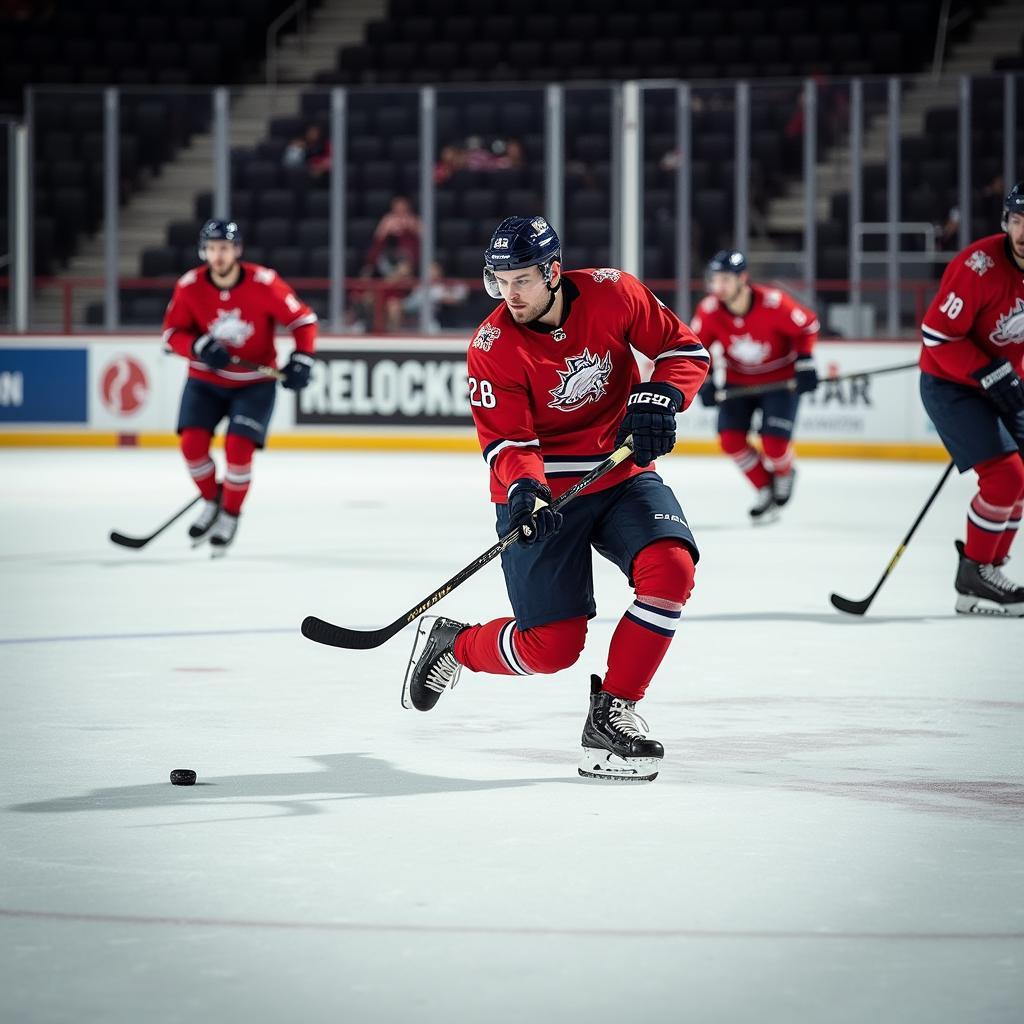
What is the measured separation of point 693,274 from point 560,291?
9.26 meters

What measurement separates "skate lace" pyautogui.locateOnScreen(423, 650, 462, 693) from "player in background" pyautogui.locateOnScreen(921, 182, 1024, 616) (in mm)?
2276

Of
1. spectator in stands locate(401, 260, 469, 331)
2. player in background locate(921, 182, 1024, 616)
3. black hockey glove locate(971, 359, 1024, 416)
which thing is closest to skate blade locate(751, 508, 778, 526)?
player in background locate(921, 182, 1024, 616)

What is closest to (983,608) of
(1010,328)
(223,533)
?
(1010,328)

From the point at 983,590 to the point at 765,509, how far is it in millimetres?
2996

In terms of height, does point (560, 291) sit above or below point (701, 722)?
above

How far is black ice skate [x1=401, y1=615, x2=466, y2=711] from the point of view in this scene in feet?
13.5

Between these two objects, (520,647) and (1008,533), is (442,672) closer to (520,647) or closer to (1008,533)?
(520,647)

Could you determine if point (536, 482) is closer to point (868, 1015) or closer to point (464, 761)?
point (464, 761)

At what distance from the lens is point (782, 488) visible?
9.23 meters

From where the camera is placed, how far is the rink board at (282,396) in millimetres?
13555

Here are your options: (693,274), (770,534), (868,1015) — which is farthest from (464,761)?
(693,274)

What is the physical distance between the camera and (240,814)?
11.1 ft

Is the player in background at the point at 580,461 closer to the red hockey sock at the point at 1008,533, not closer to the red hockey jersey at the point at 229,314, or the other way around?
the red hockey sock at the point at 1008,533

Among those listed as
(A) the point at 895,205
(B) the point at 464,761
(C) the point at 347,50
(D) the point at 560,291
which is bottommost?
(B) the point at 464,761
